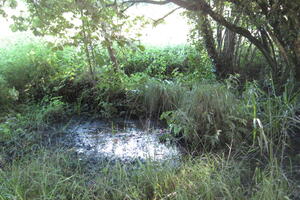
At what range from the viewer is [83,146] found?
320cm

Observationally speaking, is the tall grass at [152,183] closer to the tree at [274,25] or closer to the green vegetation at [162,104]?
the green vegetation at [162,104]

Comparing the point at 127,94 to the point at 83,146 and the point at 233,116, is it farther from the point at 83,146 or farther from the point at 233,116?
the point at 233,116

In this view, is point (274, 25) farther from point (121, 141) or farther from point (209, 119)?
point (121, 141)

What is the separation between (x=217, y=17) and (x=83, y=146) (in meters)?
2.75

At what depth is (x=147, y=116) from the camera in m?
4.17

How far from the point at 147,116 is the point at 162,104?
30 cm

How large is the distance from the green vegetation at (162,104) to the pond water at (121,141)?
166 mm

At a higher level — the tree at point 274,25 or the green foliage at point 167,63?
the tree at point 274,25

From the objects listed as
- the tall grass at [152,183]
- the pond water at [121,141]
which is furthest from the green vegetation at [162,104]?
the pond water at [121,141]

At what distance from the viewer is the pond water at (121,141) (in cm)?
283

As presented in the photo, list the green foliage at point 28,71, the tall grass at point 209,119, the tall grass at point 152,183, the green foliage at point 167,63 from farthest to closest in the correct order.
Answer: the green foliage at point 167,63
the green foliage at point 28,71
the tall grass at point 209,119
the tall grass at point 152,183

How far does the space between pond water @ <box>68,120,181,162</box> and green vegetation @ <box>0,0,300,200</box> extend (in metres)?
0.17

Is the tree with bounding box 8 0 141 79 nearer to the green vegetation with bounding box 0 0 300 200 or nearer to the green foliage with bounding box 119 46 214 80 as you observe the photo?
the green vegetation with bounding box 0 0 300 200

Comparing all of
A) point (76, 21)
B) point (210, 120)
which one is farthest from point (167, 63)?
point (210, 120)
